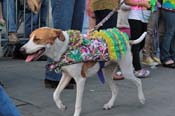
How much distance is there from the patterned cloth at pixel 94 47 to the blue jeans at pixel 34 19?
3899mm

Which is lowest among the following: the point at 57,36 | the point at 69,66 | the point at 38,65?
the point at 38,65

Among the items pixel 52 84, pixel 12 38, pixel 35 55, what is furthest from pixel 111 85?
pixel 12 38

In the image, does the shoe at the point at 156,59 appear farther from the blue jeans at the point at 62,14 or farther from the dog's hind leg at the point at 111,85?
the dog's hind leg at the point at 111,85

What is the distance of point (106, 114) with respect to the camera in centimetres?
528

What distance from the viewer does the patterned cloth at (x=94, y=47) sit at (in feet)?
15.9

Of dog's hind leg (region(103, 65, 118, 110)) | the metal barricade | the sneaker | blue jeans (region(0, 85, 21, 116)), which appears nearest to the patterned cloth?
dog's hind leg (region(103, 65, 118, 110))

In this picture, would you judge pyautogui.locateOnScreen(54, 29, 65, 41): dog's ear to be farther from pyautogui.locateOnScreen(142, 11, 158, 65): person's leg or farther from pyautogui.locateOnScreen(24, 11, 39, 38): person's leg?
pyautogui.locateOnScreen(24, 11, 39, 38): person's leg

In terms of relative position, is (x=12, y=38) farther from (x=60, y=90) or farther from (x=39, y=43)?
(x=39, y=43)

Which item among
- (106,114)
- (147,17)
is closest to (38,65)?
(147,17)

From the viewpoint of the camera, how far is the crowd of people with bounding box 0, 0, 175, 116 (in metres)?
6.22

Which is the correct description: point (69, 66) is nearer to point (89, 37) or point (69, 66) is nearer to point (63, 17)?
point (89, 37)

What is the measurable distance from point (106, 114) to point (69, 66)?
0.81 m

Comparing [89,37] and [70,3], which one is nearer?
[89,37]

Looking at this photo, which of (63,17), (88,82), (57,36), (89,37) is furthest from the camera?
(88,82)
